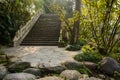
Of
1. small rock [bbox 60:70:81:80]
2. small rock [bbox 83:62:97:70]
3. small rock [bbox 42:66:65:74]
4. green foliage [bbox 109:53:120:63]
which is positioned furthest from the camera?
green foliage [bbox 109:53:120:63]

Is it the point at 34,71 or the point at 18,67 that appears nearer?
the point at 34,71

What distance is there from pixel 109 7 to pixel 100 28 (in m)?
1.13

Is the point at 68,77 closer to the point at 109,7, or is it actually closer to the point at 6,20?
the point at 109,7

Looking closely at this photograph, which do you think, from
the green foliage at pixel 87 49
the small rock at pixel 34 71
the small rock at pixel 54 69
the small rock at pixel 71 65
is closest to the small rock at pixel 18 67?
the small rock at pixel 34 71

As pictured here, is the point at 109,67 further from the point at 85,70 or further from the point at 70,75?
the point at 70,75

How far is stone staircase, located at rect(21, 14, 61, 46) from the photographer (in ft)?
51.7

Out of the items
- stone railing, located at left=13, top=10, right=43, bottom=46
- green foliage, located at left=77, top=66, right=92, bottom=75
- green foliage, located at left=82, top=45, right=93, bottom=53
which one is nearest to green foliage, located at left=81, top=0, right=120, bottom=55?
green foliage, located at left=82, top=45, right=93, bottom=53

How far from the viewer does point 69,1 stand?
91.5 ft

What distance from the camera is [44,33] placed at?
17.8 metres

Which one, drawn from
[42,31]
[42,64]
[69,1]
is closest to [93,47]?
[42,64]

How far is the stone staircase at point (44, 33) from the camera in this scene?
15.8m

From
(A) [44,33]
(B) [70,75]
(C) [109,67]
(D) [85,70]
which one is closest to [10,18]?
(A) [44,33]

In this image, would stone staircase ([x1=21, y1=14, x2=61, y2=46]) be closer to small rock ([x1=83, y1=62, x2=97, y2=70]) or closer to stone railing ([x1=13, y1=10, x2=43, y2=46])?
stone railing ([x1=13, y1=10, x2=43, y2=46])

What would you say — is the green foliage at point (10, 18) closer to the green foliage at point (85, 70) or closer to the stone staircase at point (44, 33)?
the stone staircase at point (44, 33)
